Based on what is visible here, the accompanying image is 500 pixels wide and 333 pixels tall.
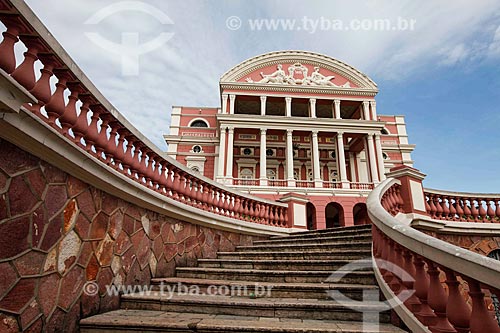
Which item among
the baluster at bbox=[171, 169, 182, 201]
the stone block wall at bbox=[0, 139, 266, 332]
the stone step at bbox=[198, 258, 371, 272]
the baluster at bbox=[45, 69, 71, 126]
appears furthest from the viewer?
the baluster at bbox=[171, 169, 182, 201]

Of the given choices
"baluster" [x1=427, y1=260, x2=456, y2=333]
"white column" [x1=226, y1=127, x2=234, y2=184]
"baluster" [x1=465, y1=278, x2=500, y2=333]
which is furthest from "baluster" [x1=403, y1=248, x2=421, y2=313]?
"white column" [x1=226, y1=127, x2=234, y2=184]

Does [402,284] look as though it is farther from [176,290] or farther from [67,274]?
[67,274]

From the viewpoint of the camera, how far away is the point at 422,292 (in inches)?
90.3

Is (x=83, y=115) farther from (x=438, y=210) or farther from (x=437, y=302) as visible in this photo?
(x=438, y=210)

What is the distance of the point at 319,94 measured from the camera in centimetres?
2236

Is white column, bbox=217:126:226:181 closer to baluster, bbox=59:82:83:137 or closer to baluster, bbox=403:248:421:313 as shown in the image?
baluster, bbox=59:82:83:137

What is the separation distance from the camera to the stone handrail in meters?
1.70

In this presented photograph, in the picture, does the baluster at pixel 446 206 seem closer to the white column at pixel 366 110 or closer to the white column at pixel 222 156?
the white column at pixel 222 156

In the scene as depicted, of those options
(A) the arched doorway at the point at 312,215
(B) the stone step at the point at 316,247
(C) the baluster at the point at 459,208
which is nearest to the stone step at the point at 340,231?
(B) the stone step at the point at 316,247

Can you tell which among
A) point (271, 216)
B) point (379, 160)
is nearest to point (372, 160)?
point (379, 160)

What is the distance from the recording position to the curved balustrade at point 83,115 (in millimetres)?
1828

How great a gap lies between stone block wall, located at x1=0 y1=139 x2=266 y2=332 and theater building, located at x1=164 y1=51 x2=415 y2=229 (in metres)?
16.0

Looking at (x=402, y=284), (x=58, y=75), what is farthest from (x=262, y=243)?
(x=58, y=75)

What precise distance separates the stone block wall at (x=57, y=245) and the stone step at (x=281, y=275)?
2.74ft
